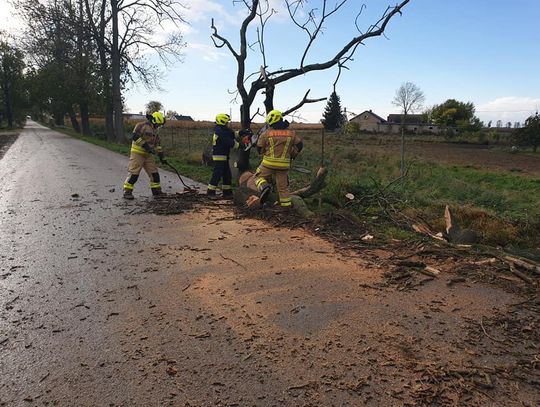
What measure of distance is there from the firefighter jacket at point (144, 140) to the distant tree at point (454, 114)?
6991 cm

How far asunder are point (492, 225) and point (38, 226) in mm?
7240

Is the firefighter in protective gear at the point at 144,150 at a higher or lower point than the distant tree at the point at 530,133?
lower

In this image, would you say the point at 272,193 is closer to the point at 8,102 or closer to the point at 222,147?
the point at 222,147

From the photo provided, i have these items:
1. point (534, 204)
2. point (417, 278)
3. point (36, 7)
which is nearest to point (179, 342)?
point (417, 278)

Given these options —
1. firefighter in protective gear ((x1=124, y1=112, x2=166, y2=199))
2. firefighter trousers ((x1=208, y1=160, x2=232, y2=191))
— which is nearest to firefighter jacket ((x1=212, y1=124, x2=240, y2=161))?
firefighter trousers ((x1=208, y1=160, x2=232, y2=191))

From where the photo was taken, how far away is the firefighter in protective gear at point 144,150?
882 centimetres

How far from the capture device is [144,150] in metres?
8.96

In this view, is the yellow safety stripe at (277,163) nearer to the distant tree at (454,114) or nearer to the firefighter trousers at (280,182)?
the firefighter trousers at (280,182)

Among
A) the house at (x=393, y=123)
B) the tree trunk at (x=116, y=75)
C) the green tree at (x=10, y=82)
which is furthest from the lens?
the house at (x=393, y=123)

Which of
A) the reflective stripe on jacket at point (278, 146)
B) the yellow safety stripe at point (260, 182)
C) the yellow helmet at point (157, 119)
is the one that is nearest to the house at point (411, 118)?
the yellow helmet at point (157, 119)

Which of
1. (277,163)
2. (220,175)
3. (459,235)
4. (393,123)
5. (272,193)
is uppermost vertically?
(393,123)

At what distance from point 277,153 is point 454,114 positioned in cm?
7467

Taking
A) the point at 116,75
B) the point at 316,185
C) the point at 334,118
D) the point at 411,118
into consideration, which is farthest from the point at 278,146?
the point at 411,118

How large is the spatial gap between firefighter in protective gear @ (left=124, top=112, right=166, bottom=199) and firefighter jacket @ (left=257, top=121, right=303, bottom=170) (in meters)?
2.63
